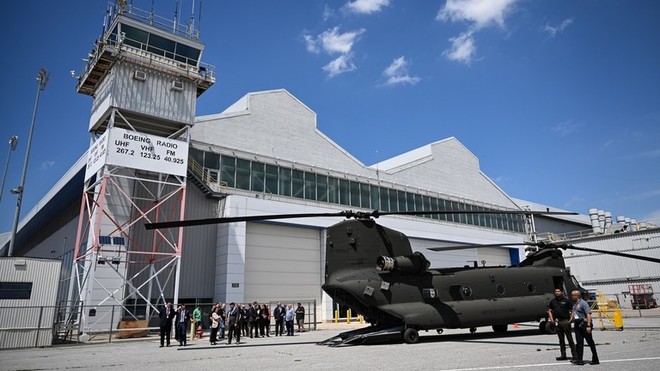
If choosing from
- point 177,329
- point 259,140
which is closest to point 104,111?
point 259,140

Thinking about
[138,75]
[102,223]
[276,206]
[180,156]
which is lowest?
[102,223]

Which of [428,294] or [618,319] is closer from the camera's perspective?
[428,294]

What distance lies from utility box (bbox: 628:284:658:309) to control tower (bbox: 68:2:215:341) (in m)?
42.8

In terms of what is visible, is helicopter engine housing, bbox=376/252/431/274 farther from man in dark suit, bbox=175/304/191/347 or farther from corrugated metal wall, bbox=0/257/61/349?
corrugated metal wall, bbox=0/257/61/349

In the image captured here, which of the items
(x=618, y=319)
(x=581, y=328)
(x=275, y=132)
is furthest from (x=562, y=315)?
(x=275, y=132)

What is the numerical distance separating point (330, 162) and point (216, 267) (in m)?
15.6

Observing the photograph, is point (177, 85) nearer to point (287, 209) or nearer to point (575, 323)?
point (287, 209)

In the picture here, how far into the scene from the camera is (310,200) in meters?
36.7

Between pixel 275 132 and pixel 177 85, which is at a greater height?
pixel 275 132

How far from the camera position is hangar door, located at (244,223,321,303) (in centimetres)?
3111

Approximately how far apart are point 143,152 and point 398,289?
18516 mm

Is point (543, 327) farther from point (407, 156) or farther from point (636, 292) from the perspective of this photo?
point (407, 156)

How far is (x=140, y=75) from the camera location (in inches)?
1070

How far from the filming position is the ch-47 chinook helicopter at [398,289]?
47.9 feet
